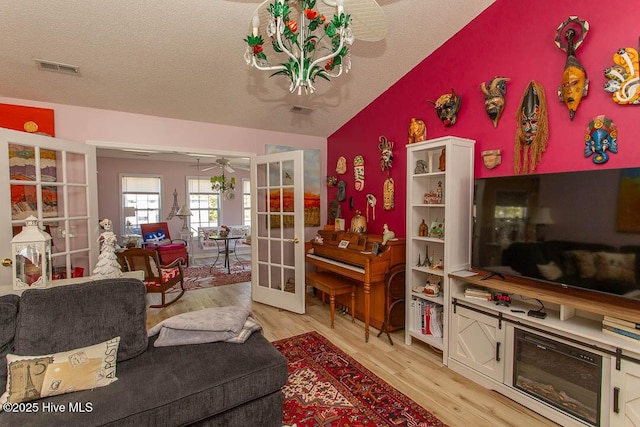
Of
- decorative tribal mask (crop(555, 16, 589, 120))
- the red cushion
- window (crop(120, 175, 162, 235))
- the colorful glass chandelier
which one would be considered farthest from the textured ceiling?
window (crop(120, 175, 162, 235))

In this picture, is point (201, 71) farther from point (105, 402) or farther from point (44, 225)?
point (105, 402)

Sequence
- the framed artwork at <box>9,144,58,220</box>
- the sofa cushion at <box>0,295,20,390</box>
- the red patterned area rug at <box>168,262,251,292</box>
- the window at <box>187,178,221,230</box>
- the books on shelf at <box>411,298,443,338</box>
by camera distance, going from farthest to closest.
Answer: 1. the window at <box>187,178,221,230</box>
2. the red patterned area rug at <box>168,262,251,292</box>
3. the books on shelf at <box>411,298,443,338</box>
4. the framed artwork at <box>9,144,58,220</box>
5. the sofa cushion at <box>0,295,20,390</box>

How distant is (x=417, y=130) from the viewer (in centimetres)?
329

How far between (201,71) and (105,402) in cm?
282

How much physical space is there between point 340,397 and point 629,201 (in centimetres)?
220

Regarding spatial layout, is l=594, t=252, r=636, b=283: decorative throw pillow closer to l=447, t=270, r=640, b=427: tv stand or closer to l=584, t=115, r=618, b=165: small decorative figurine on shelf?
l=447, t=270, r=640, b=427: tv stand

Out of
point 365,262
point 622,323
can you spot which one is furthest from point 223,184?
point 622,323

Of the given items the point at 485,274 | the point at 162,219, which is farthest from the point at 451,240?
the point at 162,219

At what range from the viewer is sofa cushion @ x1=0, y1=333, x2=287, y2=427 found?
4.58 feet

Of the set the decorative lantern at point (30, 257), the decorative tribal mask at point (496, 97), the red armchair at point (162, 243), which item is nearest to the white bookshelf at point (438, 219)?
the decorative tribal mask at point (496, 97)

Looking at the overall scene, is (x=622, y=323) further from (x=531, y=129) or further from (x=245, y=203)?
(x=245, y=203)

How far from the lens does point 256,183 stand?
14.1 ft

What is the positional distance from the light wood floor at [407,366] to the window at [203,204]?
3.87 m

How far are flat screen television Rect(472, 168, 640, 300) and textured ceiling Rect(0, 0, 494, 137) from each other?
5.14 feet
